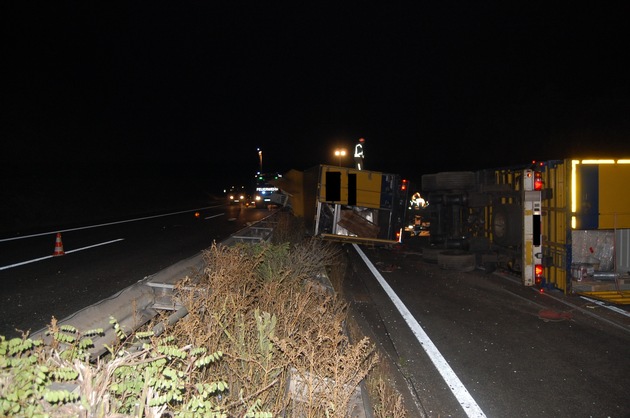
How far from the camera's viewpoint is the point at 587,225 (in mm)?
7797

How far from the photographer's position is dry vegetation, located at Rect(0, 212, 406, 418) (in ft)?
5.87

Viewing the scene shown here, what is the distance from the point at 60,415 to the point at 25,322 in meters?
4.65

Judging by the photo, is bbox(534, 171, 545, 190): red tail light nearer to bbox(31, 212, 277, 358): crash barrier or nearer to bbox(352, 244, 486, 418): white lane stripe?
bbox(352, 244, 486, 418): white lane stripe

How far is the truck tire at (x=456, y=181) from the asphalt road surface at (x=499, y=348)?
3137 millimetres

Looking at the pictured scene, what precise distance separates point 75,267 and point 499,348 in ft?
27.9

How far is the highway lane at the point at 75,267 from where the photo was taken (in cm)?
593

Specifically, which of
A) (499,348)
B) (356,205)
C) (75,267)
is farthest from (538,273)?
(75,267)

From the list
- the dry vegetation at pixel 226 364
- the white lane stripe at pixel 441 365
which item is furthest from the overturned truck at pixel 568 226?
the dry vegetation at pixel 226 364

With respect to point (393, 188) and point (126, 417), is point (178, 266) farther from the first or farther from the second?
point (393, 188)

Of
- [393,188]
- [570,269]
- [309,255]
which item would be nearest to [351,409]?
[309,255]

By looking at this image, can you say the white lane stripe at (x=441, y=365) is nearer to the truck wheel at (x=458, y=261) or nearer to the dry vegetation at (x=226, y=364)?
the dry vegetation at (x=226, y=364)

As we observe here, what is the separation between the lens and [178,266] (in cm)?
523

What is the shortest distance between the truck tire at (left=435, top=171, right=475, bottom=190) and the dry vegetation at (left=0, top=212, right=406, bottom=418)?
→ 6.62 metres

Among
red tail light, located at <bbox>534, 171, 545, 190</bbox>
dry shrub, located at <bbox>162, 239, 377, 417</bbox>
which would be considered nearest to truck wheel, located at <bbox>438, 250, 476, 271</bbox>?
red tail light, located at <bbox>534, 171, 545, 190</bbox>
